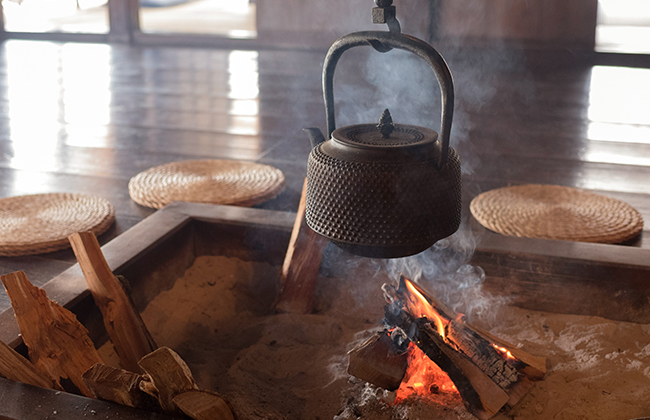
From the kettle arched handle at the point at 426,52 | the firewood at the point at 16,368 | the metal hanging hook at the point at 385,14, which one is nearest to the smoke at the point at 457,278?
the kettle arched handle at the point at 426,52

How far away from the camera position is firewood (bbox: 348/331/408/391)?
1.21 meters

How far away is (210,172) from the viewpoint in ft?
7.99

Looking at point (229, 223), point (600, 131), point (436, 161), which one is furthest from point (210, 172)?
point (600, 131)

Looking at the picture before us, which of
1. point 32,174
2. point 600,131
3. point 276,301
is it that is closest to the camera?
point 276,301

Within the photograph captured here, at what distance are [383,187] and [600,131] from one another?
279 cm

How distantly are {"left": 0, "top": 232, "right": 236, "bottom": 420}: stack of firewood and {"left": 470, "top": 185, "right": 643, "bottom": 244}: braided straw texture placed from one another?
1164 mm

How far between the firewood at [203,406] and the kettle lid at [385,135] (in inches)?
19.4

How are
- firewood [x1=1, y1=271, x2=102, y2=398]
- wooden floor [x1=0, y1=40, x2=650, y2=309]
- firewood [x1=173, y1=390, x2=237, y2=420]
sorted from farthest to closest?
1. wooden floor [x1=0, y1=40, x2=650, y2=309]
2. firewood [x1=1, y1=271, x2=102, y2=398]
3. firewood [x1=173, y1=390, x2=237, y2=420]

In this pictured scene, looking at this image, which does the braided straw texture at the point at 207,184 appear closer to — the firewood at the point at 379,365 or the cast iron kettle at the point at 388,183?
the firewood at the point at 379,365

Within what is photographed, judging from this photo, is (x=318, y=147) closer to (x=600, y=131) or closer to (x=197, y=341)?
(x=197, y=341)

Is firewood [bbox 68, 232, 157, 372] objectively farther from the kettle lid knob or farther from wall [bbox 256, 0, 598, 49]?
wall [bbox 256, 0, 598, 49]

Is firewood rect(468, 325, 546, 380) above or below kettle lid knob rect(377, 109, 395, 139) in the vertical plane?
below

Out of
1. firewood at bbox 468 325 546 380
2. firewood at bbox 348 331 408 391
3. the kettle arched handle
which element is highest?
the kettle arched handle

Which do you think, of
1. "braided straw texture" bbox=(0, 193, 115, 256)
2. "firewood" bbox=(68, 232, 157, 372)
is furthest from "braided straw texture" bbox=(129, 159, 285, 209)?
"firewood" bbox=(68, 232, 157, 372)
